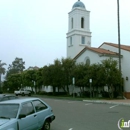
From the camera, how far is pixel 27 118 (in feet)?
26.2

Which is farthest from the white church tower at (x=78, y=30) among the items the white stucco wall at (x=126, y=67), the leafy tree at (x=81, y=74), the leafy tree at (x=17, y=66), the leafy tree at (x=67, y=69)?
the leafy tree at (x=17, y=66)

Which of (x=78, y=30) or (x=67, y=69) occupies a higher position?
(x=78, y=30)

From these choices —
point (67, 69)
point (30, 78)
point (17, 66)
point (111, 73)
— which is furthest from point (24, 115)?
point (17, 66)

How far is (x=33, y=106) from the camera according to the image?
28.8 feet

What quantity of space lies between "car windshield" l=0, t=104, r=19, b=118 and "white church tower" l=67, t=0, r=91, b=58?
5219cm

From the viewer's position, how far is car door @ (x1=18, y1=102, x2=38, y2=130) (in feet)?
25.1

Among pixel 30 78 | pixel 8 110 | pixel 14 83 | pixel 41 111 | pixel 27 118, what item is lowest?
pixel 27 118

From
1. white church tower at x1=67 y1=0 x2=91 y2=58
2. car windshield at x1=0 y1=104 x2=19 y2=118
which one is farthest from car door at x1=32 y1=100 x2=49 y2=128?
white church tower at x1=67 y1=0 x2=91 y2=58

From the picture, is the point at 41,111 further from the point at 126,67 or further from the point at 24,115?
the point at 126,67

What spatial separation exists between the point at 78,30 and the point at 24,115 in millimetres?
54719

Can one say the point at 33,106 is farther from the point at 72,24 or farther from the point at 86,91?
the point at 72,24

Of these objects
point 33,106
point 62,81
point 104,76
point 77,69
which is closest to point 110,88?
point 104,76

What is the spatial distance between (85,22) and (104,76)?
31.1m

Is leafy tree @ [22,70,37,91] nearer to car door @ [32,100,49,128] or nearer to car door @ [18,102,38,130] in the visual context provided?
car door @ [32,100,49,128]
